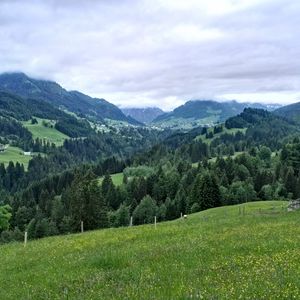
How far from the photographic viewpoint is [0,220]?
3595 inches

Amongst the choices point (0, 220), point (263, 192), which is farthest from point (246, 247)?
point (263, 192)

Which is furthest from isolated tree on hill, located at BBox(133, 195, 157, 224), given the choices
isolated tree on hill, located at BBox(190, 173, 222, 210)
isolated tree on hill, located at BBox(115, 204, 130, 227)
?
isolated tree on hill, located at BBox(190, 173, 222, 210)

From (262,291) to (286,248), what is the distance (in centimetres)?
786

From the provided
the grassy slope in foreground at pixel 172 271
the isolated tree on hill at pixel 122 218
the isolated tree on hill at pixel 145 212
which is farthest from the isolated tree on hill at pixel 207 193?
the grassy slope in foreground at pixel 172 271

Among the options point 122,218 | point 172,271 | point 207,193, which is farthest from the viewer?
point 122,218

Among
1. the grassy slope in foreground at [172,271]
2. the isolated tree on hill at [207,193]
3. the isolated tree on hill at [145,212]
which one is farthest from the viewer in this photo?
the isolated tree on hill at [145,212]

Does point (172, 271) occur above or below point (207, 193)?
above

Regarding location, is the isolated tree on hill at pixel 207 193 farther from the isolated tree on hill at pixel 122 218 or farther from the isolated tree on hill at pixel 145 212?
the isolated tree on hill at pixel 122 218

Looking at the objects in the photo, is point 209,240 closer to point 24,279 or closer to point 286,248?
point 286,248

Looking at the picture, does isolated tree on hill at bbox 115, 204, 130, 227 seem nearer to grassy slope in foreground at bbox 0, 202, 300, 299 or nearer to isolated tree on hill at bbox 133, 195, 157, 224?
isolated tree on hill at bbox 133, 195, 157, 224

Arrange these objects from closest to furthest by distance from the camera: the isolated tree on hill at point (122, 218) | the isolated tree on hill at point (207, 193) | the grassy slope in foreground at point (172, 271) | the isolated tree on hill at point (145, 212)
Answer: the grassy slope in foreground at point (172, 271) → the isolated tree on hill at point (207, 193) → the isolated tree on hill at point (122, 218) → the isolated tree on hill at point (145, 212)

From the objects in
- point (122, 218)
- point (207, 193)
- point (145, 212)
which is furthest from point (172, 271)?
point (145, 212)

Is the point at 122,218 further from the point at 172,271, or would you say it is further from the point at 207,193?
the point at 172,271

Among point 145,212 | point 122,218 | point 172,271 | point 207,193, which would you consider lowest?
point 122,218
